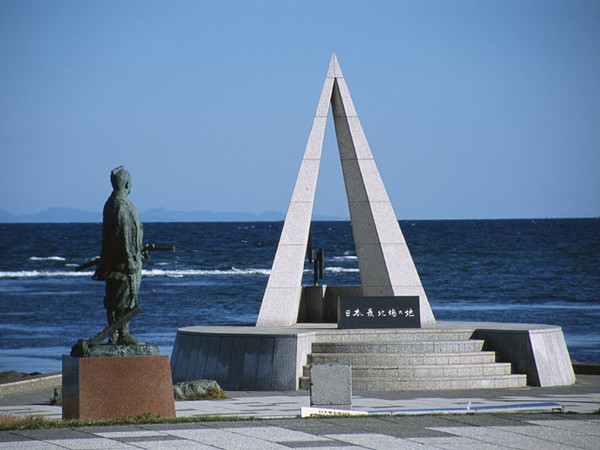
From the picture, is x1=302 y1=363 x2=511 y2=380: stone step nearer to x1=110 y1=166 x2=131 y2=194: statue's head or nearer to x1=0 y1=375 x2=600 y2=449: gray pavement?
x1=0 y1=375 x2=600 y2=449: gray pavement

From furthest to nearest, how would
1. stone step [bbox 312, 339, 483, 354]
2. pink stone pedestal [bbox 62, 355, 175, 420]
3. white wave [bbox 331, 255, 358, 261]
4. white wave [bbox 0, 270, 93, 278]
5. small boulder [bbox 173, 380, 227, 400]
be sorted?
white wave [bbox 331, 255, 358, 261], white wave [bbox 0, 270, 93, 278], stone step [bbox 312, 339, 483, 354], small boulder [bbox 173, 380, 227, 400], pink stone pedestal [bbox 62, 355, 175, 420]

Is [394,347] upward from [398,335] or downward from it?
downward

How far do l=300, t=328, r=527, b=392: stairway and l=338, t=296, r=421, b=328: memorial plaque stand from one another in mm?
368

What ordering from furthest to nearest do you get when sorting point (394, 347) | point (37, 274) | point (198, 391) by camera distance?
point (37, 274)
point (394, 347)
point (198, 391)

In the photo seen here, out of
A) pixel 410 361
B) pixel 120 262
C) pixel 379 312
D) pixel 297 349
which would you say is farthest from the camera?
pixel 379 312

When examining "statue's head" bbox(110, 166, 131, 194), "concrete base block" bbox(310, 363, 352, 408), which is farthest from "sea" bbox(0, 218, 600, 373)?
"statue's head" bbox(110, 166, 131, 194)

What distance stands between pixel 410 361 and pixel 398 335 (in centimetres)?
121

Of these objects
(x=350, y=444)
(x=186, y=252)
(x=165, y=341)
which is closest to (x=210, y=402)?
(x=350, y=444)

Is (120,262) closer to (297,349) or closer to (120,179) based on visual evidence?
(120,179)

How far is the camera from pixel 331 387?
13328 millimetres

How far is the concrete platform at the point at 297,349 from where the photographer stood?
18.1m

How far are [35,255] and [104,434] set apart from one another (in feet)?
291

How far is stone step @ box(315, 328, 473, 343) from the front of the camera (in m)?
19.1

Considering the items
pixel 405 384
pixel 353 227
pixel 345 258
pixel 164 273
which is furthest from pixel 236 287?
pixel 405 384
